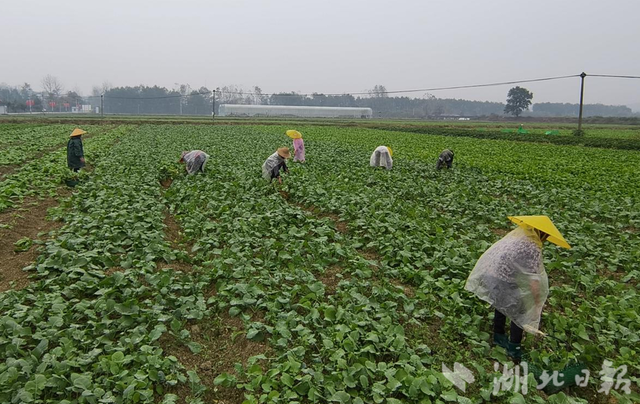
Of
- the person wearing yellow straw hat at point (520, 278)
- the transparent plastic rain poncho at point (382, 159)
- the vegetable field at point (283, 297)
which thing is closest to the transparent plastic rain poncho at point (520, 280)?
the person wearing yellow straw hat at point (520, 278)

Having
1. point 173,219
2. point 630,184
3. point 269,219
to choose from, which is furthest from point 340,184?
point 630,184

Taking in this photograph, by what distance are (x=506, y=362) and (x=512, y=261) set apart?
95cm

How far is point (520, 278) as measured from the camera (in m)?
4.18

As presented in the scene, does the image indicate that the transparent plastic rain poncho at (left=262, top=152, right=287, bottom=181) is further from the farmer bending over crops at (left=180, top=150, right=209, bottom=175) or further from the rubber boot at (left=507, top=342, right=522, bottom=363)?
the rubber boot at (left=507, top=342, right=522, bottom=363)

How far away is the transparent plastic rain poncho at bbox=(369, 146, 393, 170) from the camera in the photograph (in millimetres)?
14805

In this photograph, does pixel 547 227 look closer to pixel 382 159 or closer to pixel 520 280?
pixel 520 280

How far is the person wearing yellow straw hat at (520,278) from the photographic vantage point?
4.14 m

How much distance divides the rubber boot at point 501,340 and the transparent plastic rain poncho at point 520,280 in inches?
10.7

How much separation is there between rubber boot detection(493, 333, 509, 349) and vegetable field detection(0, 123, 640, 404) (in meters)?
0.14

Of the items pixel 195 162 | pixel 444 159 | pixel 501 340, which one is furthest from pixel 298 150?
pixel 501 340

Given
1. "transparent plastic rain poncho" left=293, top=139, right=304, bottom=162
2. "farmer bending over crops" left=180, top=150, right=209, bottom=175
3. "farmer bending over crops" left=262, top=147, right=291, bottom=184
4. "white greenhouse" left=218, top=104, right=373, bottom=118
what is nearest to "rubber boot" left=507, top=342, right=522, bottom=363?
"farmer bending over crops" left=262, top=147, right=291, bottom=184

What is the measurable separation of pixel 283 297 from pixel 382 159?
10518mm

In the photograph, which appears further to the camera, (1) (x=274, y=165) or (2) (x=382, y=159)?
(2) (x=382, y=159)

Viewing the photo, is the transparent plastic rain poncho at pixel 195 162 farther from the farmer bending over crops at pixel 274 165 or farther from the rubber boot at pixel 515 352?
the rubber boot at pixel 515 352
